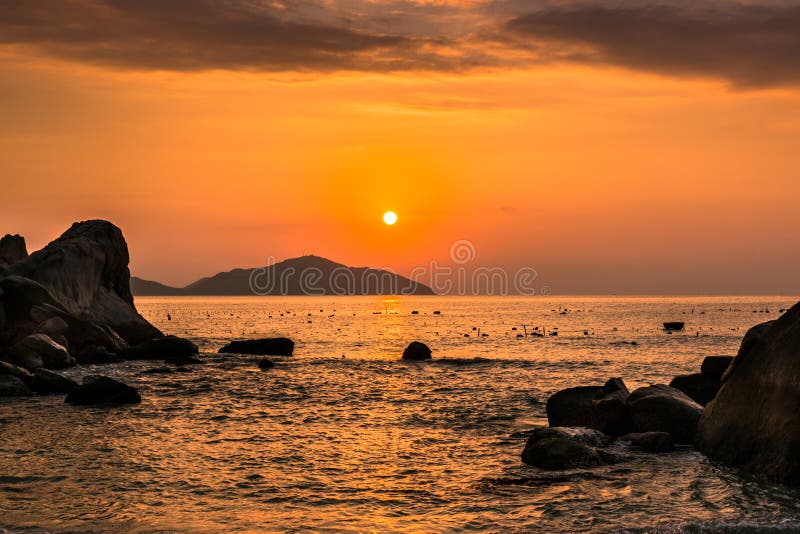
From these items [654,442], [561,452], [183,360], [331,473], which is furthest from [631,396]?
[183,360]

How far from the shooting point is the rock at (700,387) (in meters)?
27.3

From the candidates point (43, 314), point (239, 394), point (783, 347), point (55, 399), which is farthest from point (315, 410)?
point (43, 314)

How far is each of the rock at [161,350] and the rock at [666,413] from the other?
41.0 meters

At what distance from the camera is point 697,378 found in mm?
28000

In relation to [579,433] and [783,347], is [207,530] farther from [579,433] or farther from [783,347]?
[783,347]

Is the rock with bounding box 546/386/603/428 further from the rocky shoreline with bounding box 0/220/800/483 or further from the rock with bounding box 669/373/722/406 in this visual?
the rock with bounding box 669/373/722/406

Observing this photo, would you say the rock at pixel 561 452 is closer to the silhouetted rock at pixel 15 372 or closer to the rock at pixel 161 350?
the silhouetted rock at pixel 15 372

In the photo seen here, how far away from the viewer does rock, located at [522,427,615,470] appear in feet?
65.4

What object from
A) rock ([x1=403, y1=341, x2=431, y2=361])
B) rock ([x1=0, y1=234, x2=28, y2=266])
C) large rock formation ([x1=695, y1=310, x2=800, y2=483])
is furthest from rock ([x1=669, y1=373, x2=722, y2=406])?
rock ([x1=0, y1=234, x2=28, y2=266])

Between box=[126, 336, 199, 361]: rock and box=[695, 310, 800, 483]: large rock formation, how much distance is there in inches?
1750

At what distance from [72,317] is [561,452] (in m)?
43.5

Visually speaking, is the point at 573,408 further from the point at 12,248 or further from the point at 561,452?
the point at 12,248

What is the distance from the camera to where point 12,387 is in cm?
3394

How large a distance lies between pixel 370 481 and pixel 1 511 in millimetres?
8689
